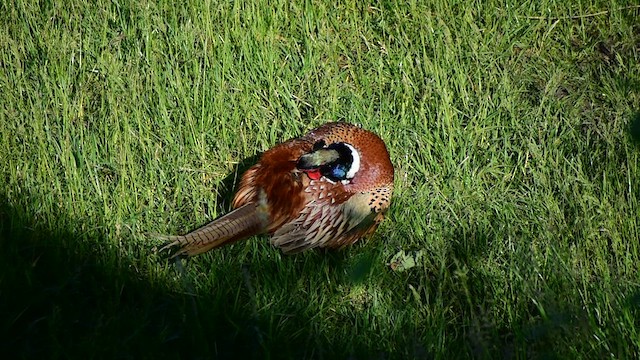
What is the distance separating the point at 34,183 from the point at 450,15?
7.01ft

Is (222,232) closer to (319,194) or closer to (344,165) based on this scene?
(319,194)

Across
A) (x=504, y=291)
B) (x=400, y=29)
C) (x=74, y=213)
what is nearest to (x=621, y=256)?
(x=504, y=291)

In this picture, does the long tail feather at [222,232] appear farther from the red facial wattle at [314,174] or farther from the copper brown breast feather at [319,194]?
the red facial wattle at [314,174]

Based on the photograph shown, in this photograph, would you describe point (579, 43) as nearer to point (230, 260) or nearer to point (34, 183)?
point (230, 260)

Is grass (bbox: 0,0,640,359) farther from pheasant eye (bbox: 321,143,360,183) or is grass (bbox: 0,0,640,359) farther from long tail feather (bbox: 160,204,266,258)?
pheasant eye (bbox: 321,143,360,183)

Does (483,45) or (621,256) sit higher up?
(483,45)

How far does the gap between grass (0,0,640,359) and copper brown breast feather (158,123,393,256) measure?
8cm

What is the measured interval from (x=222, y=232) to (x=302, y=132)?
2.76 feet

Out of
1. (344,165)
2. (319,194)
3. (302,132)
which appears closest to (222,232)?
(319,194)

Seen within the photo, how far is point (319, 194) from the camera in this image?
3740 mm

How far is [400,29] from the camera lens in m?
4.54

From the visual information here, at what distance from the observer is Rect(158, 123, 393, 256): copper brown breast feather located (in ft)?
12.1

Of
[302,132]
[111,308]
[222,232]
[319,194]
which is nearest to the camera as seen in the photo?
[111,308]

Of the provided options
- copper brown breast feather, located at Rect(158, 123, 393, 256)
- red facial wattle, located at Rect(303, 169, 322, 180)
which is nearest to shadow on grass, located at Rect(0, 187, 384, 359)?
copper brown breast feather, located at Rect(158, 123, 393, 256)
